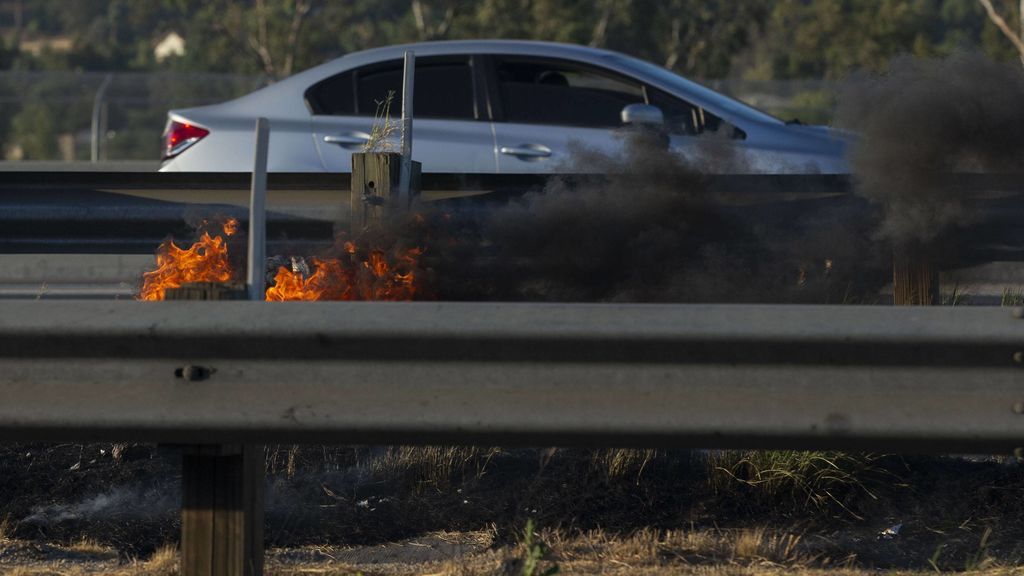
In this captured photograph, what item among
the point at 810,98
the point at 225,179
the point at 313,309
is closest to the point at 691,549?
the point at 313,309

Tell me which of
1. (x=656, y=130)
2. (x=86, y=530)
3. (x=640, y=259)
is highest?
(x=656, y=130)

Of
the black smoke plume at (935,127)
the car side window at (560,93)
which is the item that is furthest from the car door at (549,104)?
the black smoke plume at (935,127)

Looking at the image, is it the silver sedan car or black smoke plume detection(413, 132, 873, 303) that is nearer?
black smoke plume detection(413, 132, 873, 303)

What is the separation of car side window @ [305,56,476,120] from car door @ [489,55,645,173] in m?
0.22

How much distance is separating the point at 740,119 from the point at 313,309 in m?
5.51

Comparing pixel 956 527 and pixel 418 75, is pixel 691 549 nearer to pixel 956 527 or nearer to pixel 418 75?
pixel 956 527

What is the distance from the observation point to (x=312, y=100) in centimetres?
841

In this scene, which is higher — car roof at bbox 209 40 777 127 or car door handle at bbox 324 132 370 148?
car roof at bbox 209 40 777 127

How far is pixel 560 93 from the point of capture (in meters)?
8.49

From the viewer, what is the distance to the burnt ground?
4.52 metres

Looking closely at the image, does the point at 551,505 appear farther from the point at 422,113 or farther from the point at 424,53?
the point at 424,53

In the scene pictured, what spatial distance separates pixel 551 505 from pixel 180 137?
15.2 feet

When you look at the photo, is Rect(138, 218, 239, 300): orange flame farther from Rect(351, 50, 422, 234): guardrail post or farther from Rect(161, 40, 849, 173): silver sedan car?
Rect(161, 40, 849, 173): silver sedan car

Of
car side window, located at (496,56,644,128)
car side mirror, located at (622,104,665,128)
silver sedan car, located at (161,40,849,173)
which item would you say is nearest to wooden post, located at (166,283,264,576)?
car side mirror, located at (622,104,665,128)
